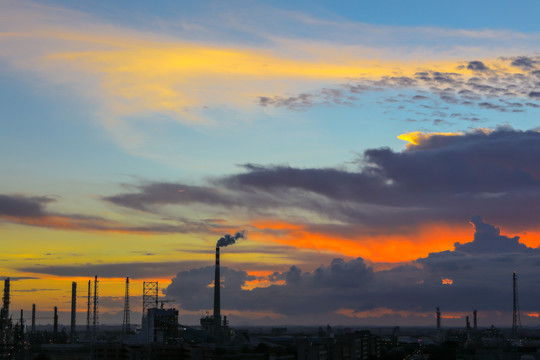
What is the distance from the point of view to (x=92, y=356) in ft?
650

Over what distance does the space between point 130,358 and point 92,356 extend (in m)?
9.66

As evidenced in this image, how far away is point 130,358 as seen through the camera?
199625 mm
